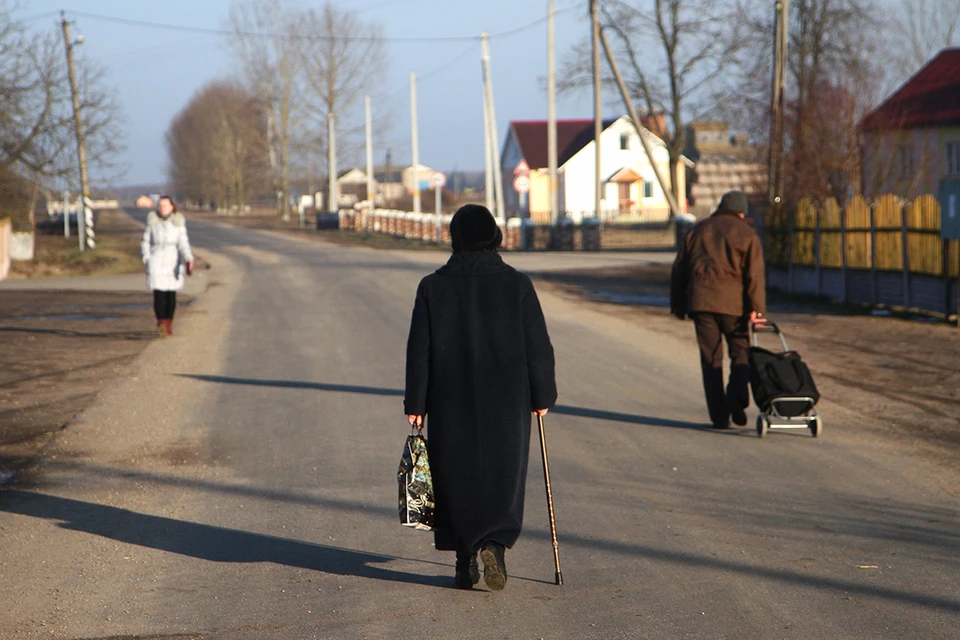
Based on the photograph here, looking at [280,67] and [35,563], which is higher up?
[280,67]

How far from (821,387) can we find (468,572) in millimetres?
6591

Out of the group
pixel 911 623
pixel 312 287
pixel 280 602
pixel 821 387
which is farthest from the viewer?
pixel 312 287

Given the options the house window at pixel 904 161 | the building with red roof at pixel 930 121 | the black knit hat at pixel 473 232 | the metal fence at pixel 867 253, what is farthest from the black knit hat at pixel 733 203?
the house window at pixel 904 161

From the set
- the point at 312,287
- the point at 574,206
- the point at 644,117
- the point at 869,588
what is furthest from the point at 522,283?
the point at 574,206

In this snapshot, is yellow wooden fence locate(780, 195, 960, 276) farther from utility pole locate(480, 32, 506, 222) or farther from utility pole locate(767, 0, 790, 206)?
utility pole locate(480, 32, 506, 222)

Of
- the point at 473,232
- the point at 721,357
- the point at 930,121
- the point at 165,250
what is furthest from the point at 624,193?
the point at 473,232

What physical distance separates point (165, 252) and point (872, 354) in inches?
325

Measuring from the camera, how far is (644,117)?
175 feet

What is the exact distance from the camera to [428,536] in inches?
A: 226

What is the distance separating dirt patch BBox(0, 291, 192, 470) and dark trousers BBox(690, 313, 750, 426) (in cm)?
474

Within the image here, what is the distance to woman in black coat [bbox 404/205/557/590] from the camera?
4578mm

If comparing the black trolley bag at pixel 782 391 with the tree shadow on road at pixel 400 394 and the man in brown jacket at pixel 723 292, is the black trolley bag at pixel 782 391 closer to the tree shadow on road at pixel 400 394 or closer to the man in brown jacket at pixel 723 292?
the man in brown jacket at pixel 723 292

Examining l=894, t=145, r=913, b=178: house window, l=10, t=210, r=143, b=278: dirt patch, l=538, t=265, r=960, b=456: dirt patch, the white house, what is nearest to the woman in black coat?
l=538, t=265, r=960, b=456: dirt patch

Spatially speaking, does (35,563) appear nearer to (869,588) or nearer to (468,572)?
(468,572)
